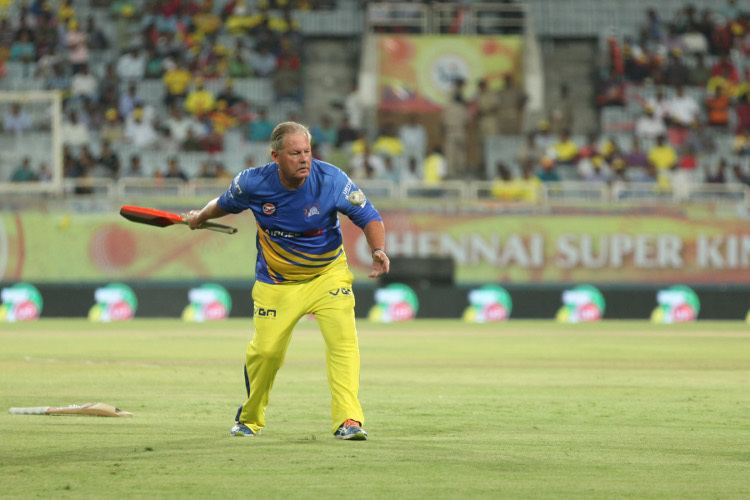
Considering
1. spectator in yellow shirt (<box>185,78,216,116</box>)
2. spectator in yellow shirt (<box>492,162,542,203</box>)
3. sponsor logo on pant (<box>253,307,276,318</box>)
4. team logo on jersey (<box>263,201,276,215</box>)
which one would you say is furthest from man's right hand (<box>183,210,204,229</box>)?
spectator in yellow shirt (<box>185,78,216,116</box>)

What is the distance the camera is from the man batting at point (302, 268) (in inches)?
392

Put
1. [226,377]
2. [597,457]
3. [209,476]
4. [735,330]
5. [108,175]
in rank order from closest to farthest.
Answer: [209,476] < [597,457] < [226,377] < [735,330] < [108,175]

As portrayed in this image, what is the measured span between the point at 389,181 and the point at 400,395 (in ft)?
48.2

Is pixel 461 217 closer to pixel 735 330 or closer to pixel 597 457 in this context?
pixel 735 330

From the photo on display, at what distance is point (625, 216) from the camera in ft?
93.2

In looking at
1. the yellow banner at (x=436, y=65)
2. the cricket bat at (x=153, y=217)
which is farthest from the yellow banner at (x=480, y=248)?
the cricket bat at (x=153, y=217)

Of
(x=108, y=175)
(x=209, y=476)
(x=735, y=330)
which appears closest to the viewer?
(x=209, y=476)

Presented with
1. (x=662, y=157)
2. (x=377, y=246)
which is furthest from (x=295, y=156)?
(x=662, y=157)

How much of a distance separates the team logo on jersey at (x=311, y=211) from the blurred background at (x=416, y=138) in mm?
17513

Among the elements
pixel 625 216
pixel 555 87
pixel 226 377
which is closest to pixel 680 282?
pixel 625 216

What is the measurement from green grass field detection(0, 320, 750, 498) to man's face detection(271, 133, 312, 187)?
172cm

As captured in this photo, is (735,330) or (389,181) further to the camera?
(389,181)

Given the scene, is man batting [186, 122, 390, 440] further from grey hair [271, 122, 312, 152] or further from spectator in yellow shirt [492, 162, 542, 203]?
spectator in yellow shirt [492, 162, 542, 203]

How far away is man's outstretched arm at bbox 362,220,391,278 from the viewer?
9.83m
